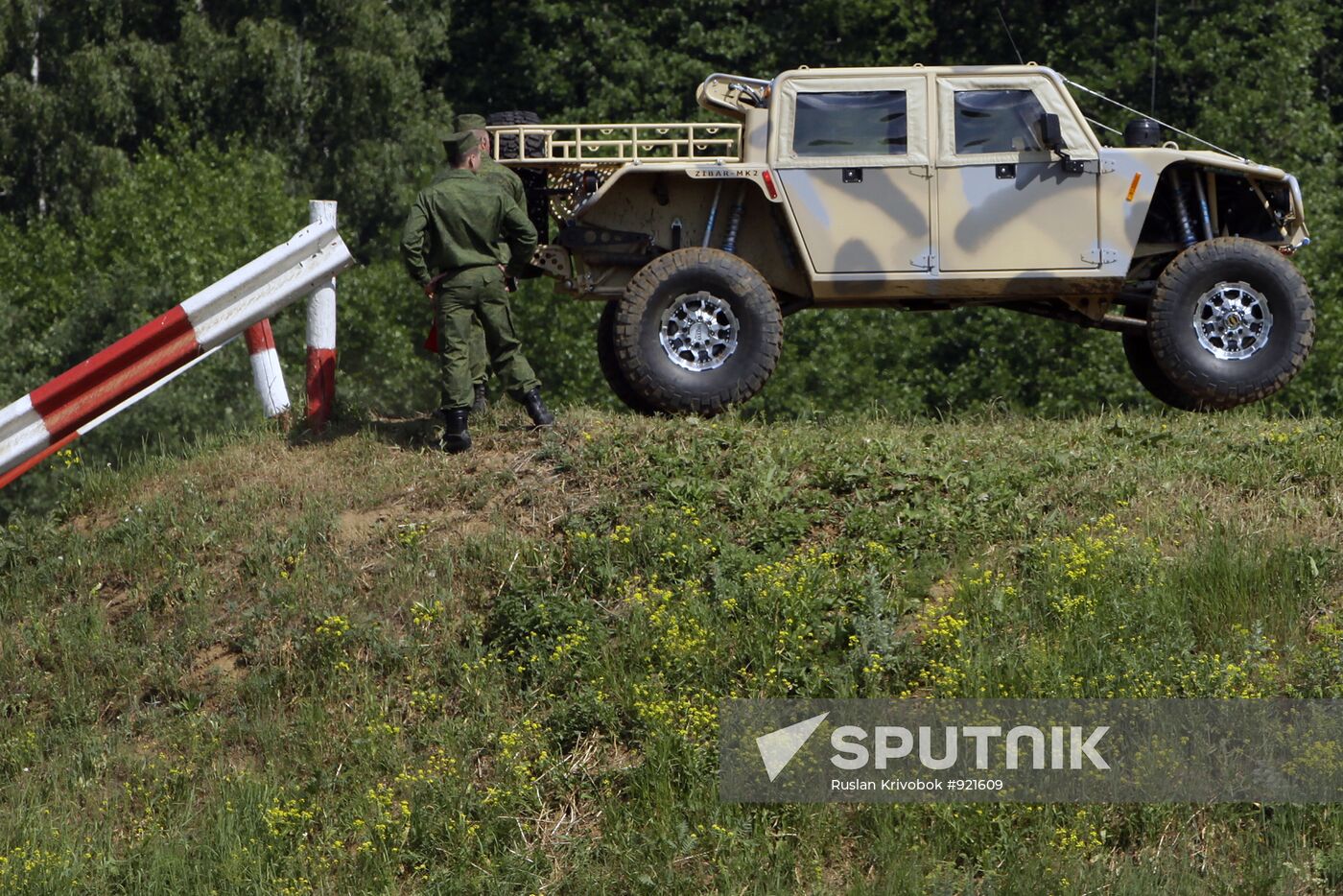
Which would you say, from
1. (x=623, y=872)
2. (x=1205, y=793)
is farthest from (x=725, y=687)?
(x=1205, y=793)

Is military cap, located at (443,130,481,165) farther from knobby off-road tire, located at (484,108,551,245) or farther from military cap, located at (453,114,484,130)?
knobby off-road tire, located at (484,108,551,245)

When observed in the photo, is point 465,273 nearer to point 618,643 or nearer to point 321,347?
point 321,347

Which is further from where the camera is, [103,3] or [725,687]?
[103,3]

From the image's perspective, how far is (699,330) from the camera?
410 inches

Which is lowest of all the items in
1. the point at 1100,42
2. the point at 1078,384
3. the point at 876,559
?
the point at 1078,384

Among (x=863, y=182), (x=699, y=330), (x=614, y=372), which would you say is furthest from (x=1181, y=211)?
(x=614, y=372)

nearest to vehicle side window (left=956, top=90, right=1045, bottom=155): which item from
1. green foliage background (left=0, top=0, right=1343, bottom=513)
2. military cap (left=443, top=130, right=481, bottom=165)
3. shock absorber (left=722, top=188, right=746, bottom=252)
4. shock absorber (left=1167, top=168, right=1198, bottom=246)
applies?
shock absorber (left=1167, top=168, right=1198, bottom=246)

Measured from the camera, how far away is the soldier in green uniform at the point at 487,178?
33.2 feet

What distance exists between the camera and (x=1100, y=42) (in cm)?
2784

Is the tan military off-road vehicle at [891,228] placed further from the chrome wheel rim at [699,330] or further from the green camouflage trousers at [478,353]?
the green camouflage trousers at [478,353]

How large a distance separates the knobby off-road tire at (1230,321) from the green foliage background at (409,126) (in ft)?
43.1

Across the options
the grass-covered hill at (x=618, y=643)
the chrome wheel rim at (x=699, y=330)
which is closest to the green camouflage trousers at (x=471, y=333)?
the grass-covered hill at (x=618, y=643)

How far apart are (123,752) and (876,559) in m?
3.18

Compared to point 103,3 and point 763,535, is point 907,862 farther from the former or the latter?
point 103,3
